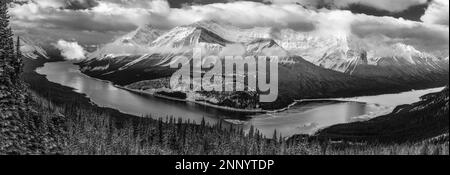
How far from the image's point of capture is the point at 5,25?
112m

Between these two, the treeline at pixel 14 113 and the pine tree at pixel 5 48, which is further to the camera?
the pine tree at pixel 5 48

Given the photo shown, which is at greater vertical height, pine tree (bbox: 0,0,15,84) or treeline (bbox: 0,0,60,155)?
pine tree (bbox: 0,0,15,84)

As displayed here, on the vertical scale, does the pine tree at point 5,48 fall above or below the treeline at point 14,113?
above

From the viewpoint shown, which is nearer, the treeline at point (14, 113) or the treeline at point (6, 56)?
the treeline at point (14, 113)

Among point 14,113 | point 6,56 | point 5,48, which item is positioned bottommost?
point 14,113

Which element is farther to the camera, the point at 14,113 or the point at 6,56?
the point at 6,56

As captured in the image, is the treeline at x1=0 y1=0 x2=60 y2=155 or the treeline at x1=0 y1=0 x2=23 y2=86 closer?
the treeline at x1=0 y1=0 x2=60 y2=155

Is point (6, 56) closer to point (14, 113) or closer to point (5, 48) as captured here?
point (5, 48)

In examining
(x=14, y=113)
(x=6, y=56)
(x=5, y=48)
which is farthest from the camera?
(x=6, y=56)

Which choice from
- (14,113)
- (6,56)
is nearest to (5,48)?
(6,56)
